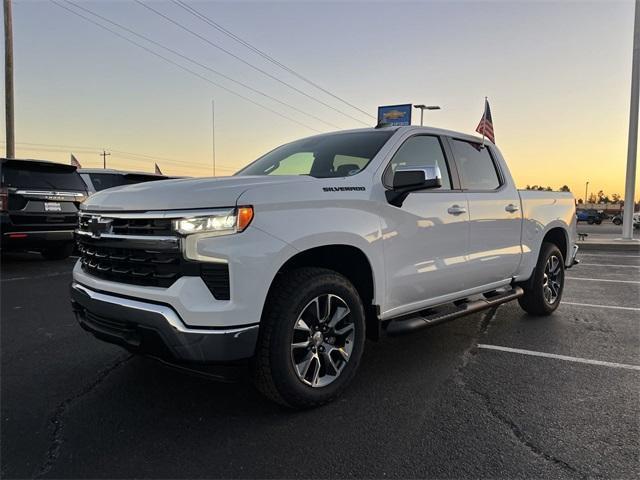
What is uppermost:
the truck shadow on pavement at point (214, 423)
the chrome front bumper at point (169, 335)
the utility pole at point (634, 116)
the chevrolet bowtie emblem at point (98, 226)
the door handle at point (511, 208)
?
the utility pole at point (634, 116)

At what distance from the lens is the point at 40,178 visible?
27.3 ft

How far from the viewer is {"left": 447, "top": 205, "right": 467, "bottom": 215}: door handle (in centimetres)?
394

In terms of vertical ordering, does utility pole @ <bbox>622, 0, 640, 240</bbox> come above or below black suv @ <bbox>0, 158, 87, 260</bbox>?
above

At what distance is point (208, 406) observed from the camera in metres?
3.08

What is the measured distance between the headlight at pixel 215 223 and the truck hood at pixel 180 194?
0.17ft

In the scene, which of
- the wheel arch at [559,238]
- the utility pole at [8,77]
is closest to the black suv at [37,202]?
the wheel arch at [559,238]

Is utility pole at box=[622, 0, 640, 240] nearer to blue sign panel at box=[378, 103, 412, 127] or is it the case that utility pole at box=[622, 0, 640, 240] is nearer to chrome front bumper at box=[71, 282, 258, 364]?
blue sign panel at box=[378, 103, 412, 127]

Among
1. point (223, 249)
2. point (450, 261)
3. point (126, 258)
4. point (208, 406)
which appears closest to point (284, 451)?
point (208, 406)

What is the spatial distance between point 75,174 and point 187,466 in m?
8.06

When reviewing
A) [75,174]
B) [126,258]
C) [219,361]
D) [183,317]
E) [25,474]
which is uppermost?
[75,174]

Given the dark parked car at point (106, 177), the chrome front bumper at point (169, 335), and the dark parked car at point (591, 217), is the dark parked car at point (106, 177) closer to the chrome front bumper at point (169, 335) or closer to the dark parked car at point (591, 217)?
the chrome front bumper at point (169, 335)

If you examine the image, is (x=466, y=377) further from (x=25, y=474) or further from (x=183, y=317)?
(x=25, y=474)

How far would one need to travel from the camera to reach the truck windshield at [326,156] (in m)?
3.63

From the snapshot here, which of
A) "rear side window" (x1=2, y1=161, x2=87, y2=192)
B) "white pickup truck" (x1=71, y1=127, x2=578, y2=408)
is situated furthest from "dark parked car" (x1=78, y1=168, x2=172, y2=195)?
"white pickup truck" (x1=71, y1=127, x2=578, y2=408)
